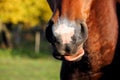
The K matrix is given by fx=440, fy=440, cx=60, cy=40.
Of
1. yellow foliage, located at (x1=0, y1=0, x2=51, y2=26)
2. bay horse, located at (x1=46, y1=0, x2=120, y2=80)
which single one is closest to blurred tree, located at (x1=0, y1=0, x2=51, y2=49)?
yellow foliage, located at (x1=0, y1=0, x2=51, y2=26)

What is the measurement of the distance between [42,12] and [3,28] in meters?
5.53

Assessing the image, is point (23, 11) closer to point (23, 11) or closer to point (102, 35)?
point (23, 11)

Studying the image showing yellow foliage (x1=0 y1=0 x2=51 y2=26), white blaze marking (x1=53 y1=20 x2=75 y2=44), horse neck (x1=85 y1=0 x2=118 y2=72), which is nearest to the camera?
white blaze marking (x1=53 y1=20 x2=75 y2=44)

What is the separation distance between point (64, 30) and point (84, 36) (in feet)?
0.47

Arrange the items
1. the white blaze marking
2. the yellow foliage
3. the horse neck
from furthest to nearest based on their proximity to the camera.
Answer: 1. the yellow foliage
2. the horse neck
3. the white blaze marking

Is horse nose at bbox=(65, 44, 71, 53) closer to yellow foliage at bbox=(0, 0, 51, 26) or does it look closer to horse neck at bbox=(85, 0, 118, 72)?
horse neck at bbox=(85, 0, 118, 72)

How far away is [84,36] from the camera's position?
116 inches

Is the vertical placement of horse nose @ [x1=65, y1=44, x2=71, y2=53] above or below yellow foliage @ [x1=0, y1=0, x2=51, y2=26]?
above

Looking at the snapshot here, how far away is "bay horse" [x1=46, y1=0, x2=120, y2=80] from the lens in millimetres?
2898

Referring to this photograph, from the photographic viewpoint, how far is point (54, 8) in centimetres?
315

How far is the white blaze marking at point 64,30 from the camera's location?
2879 mm

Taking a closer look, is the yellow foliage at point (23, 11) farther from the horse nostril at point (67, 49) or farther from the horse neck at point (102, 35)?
the horse nostril at point (67, 49)

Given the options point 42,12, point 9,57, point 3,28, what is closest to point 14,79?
point 9,57

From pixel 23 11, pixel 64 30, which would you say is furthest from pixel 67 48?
pixel 23 11
